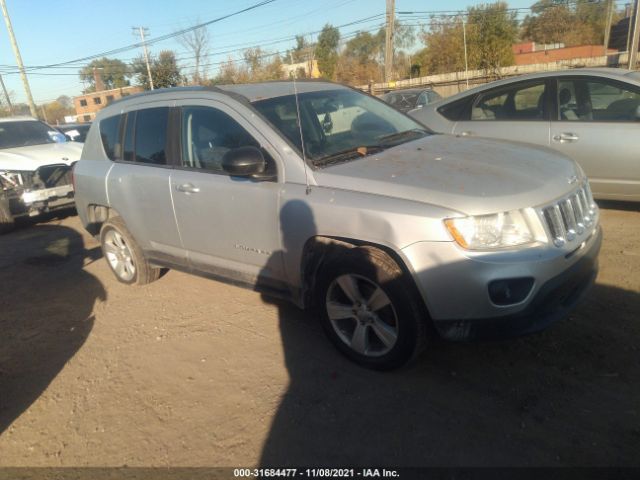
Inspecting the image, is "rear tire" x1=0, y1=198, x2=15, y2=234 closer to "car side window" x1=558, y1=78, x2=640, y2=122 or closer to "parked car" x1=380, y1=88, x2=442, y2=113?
"car side window" x1=558, y1=78, x2=640, y2=122

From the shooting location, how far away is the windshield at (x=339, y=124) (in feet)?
11.1

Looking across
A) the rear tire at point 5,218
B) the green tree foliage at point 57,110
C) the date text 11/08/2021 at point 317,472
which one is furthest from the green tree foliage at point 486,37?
the green tree foliage at point 57,110

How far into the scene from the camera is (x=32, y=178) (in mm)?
8094

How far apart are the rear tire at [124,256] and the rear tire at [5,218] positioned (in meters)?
3.77

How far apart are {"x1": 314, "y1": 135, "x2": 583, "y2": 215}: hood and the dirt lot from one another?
1.08 m

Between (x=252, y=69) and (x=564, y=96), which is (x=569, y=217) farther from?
(x=252, y=69)

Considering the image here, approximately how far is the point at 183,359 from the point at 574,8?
59.9 m

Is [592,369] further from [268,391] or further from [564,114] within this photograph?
[564,114]

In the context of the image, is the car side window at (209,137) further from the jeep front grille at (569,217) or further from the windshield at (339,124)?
the jeep front grille at (569,217)

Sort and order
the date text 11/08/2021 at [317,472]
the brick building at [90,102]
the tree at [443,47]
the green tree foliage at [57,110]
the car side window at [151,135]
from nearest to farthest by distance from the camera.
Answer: the date text 11/08/2021 at [317,472]
the car side window at [151,135]
the tree at [443,47]
the brick building at [90,102]
the green tree foliage at [57,110]

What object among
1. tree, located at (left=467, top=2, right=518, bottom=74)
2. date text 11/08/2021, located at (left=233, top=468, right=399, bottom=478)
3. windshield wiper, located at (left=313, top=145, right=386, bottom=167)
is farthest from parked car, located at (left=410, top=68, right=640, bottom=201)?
tree, located at (left=467, top=2, right=518, bottom=74)

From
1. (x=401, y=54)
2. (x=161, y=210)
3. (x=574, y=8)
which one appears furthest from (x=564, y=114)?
(x=574, y=8)

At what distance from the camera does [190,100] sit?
3.88 meters

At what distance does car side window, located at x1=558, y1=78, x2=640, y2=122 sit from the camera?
4.99 meters
